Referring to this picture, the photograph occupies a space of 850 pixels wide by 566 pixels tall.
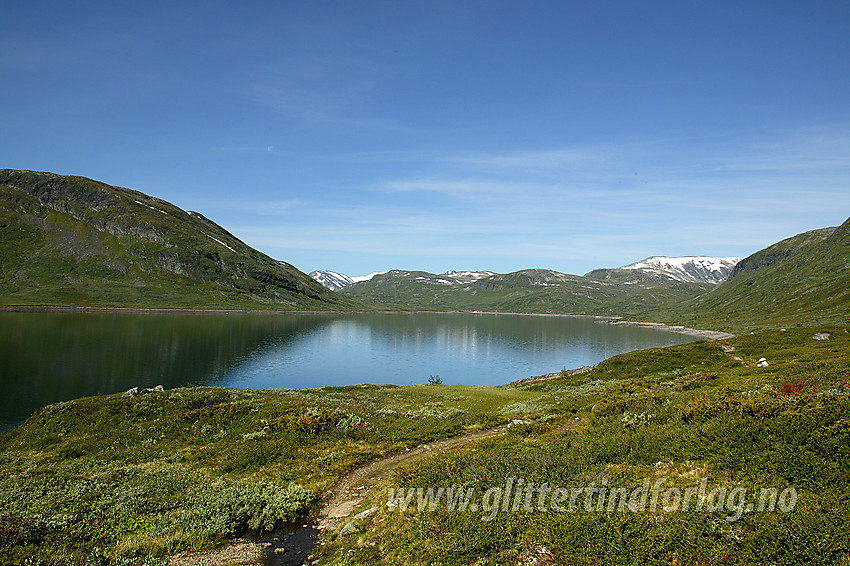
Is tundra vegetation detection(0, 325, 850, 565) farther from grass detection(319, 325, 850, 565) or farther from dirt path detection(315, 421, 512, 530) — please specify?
dirt path detection(315, 421, 512, 530)

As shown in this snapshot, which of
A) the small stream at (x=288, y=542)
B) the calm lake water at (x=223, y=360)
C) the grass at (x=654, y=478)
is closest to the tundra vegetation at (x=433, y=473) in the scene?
the grass at (x=654, y=478)

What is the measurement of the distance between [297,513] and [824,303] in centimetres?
22604

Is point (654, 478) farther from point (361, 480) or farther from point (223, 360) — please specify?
point (223, 360)

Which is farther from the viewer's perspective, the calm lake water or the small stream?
the calm lake water

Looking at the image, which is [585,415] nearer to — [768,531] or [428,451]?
[428,451]

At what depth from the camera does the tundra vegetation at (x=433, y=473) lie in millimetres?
9711

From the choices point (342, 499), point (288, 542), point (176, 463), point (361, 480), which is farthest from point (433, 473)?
point (176, 463)

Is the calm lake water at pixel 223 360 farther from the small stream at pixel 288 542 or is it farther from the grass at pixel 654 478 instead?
the grass at pixel 654 478

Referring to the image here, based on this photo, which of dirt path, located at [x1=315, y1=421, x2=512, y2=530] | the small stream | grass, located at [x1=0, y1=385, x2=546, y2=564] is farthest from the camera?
dirt path, located at [x1=315, y1=421, x2=512, y2=530]

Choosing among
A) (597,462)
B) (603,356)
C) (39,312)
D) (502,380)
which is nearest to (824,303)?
(603,356)

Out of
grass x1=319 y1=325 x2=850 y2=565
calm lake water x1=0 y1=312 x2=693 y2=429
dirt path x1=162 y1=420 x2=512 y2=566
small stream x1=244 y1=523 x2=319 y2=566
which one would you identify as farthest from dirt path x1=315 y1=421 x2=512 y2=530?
calm lake water x1=0 y1=312 x2=693 y2=429

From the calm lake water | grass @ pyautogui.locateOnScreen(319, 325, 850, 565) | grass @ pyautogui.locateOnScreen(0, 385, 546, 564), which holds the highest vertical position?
grass @ pyautogui.locateOnScreen(319, 325, 850, 565)

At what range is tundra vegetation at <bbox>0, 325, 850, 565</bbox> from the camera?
971cm

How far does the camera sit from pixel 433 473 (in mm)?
15477
